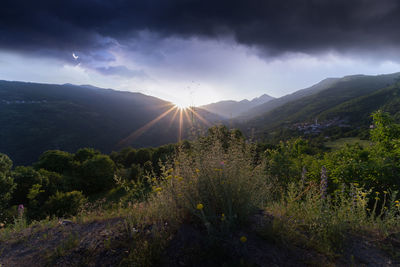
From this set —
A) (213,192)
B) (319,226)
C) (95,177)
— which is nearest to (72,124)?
(95,177)

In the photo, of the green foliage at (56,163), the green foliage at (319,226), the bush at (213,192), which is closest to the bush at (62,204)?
the bush at (213,192)

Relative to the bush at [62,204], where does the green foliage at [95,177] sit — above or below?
below

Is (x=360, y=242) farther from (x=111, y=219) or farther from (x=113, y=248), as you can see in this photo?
(x=111, y=219)

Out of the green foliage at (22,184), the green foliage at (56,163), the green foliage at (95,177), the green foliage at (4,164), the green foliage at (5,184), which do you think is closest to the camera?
the green foliage at (5,184)

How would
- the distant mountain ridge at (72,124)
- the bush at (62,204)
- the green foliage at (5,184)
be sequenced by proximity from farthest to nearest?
the distant mountain ridge at (72,124) → the green foliage at (5,184) → the bush at (62,204)

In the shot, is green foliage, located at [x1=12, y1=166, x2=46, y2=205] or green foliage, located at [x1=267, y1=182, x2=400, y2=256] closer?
green foliage, located at [x1=267, y1=182, x2=400, y2=256]

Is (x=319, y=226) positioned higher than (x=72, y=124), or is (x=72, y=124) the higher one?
(x=319, y=226)

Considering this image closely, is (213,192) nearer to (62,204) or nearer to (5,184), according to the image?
(62,204)

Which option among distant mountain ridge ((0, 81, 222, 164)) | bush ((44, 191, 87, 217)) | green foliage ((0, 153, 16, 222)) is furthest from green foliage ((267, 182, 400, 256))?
distant mountain ridge ((0, 81, 222, 164))

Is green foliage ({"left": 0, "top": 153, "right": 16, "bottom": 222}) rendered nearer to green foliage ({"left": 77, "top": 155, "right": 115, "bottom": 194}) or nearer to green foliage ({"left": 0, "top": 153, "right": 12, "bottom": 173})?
green foliage ({"left": 0, "top": 153, "right": 12, "bottom": 173})

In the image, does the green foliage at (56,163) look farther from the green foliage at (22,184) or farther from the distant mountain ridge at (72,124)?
the distant mountain ridge at (72,124)

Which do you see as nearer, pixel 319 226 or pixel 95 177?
pixel 319 226

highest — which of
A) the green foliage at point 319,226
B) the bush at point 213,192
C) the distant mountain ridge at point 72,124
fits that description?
the bush at point 213,192

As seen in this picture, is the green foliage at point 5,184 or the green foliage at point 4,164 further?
the green foliage at point 4,164
